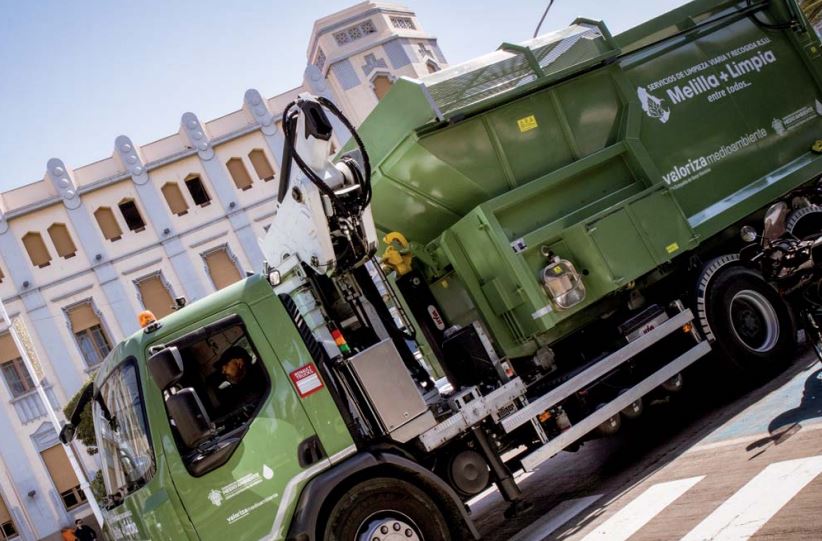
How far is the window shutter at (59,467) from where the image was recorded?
25.4 m

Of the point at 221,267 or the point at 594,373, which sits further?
the point at 221,267

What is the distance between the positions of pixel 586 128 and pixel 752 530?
13.0 feet

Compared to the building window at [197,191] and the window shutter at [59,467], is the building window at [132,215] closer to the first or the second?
the building window at [197,191]

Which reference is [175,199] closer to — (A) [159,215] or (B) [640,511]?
(A) [159,215]

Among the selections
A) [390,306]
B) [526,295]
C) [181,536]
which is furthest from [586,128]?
[181,536]

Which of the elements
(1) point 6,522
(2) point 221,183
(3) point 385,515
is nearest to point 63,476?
(1) point 6,522

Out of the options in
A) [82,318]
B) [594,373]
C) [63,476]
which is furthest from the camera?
[82,318]

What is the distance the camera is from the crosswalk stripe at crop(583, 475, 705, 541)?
5.04m

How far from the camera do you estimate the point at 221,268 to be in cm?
2872

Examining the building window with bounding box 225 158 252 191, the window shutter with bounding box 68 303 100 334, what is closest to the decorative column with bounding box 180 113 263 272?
the building window with bounding box 225 158 252 191

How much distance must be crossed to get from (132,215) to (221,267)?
12.2 ft

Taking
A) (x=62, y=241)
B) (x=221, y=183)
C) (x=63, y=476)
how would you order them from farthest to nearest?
1. (x=221, y=183)
2. (x=62, y=241)
3. (x=63, y=476)

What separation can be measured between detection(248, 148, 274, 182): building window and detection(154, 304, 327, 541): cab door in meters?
24.7

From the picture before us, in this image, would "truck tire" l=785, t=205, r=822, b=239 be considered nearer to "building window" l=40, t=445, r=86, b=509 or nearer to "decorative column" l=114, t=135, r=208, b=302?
"decorative column" l=114, t=135, r=208, b=302
